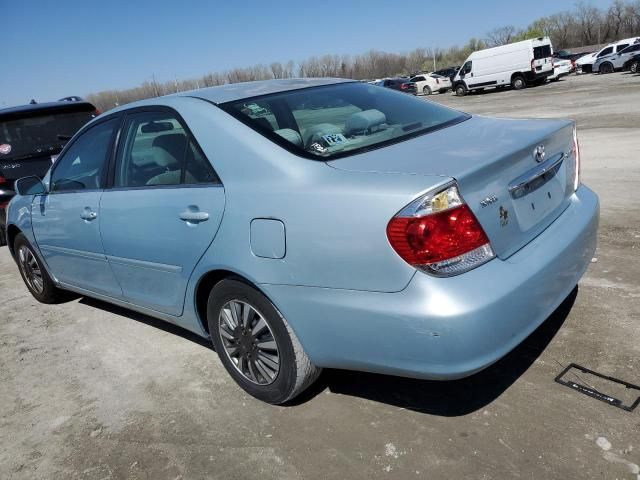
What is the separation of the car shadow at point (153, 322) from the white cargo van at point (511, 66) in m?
30.3

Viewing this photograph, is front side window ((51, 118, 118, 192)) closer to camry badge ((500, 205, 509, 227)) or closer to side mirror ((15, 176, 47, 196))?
side mirror ((15, 176, 47, 196))

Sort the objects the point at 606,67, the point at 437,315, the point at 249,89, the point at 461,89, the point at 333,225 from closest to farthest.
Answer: the point at 437,315, the point at 333,225, the point at 249,89, the point at 461,89, the point at 606,67

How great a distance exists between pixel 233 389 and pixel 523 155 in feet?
6.48

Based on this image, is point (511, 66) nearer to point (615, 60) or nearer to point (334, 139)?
point (615, 60)

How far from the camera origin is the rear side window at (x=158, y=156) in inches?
118

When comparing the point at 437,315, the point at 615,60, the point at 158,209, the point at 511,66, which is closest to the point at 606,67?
the point at 615,60

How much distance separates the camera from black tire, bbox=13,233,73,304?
484 centimetres

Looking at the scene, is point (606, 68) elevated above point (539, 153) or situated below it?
below

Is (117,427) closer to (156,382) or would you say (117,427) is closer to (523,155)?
(156,382)

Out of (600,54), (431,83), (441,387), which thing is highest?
(441,387)

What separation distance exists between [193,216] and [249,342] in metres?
0.70

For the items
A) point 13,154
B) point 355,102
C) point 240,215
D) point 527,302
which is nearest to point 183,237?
point 240,215

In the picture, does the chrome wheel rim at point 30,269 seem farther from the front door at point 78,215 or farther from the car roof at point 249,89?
the car roof at point 249,89

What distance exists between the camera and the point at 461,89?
3412cm
